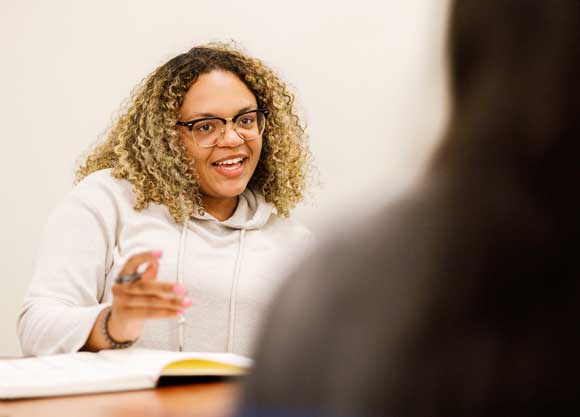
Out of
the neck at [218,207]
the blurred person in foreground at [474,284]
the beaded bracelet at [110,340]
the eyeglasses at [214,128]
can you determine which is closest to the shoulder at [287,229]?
the neck at [218,207]

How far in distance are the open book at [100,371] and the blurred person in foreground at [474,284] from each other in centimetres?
64

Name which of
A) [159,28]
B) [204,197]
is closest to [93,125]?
[159,28]

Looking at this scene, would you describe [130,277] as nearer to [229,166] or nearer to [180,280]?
[180,280]

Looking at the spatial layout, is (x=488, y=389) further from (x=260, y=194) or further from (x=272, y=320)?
(x=260, y=194)

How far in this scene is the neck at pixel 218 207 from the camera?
1.84 meters

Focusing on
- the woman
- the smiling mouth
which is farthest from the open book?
the smiling mouth

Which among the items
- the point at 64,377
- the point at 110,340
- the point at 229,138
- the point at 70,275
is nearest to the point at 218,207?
the point at 229,138

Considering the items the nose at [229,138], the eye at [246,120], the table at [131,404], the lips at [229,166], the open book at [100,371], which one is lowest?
the table at [131,404]

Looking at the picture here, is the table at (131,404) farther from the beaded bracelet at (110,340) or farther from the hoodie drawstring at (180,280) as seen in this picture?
the hoodie drawstring at (180,280)

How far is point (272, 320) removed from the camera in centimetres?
32

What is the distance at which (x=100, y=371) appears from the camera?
0.99m

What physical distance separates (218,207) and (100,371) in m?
0.89

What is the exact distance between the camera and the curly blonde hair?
5.71 feet

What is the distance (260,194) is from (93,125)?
76 centimetres
